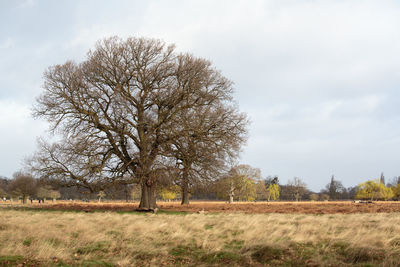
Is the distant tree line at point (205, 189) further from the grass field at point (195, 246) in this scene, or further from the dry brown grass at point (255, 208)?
the grass field at point (195, 246)

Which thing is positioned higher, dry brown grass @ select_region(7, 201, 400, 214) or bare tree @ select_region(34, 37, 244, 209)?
bare tree @ select_region(34, 37, 244, 209)

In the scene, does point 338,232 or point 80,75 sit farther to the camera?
point 80,75

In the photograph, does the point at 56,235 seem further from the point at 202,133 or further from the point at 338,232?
the point at 202,133

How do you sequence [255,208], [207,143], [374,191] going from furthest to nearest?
1. [374,191]
2. [255,208]
3. [207,143]

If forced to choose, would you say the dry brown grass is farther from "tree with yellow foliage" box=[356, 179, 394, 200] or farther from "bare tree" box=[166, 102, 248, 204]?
"tree with yellow foliage" box=[356, 179, 394, 200]

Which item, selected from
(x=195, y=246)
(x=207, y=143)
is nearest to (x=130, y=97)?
(x=207, y=143)

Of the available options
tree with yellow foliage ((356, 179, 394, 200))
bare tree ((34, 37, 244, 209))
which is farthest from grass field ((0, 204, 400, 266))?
tree with yellow foliage ((356, 179, 394, 200))

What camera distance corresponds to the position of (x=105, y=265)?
873cm

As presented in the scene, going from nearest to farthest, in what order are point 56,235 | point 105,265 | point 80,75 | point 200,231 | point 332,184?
point 105,265 < point 56,235 < point 200,231 < point 80,75 < point 332,184

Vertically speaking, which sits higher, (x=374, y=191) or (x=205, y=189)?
(x=205, y=189)

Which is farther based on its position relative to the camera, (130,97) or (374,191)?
(374,191)

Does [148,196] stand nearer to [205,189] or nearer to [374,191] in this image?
[205,189]

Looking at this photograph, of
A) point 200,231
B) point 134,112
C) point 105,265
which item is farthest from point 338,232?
point 134,112

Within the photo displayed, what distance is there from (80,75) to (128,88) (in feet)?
11.1
